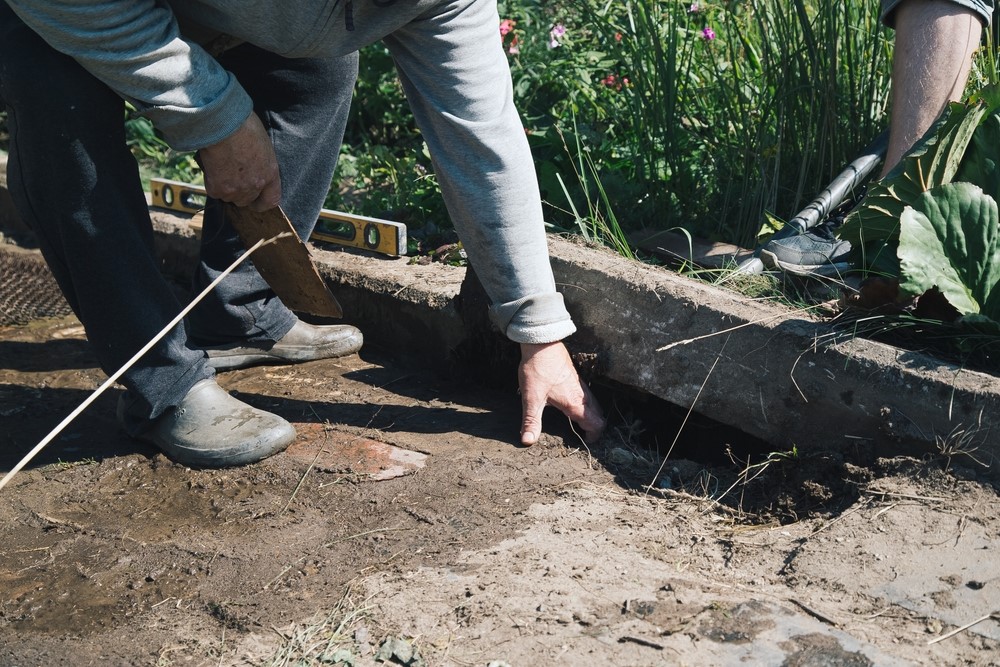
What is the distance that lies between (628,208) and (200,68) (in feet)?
4.80

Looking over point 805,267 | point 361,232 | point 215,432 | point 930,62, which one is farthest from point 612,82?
point 215,432

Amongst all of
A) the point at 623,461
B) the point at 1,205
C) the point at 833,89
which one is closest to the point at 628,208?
the point at 833,89

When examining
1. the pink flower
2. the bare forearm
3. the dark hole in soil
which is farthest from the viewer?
the pink flower

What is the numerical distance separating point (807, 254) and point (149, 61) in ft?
5.39

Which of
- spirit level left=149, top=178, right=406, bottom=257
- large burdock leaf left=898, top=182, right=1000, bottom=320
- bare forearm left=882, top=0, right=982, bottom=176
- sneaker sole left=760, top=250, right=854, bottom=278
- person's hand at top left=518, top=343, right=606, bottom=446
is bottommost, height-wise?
person's hand at top left=518, top=343, right=606, bottom=446

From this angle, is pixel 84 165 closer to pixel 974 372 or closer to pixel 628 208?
pixel 628 208

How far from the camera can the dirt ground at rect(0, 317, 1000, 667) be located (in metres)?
1.60

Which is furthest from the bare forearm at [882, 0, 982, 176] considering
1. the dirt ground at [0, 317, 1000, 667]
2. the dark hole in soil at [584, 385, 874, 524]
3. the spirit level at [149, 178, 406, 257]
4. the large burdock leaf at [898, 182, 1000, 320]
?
the spirit level at [149, 178, 406, 257]

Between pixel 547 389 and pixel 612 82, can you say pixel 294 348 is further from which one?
pixel 612 82

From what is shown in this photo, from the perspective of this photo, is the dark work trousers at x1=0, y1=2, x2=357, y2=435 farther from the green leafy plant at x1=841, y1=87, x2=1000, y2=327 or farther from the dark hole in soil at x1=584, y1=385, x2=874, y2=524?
the green leafy plant at x1=841, y1=87, x2=1000, y2=327

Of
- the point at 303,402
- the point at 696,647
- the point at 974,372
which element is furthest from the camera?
the point at 303,402

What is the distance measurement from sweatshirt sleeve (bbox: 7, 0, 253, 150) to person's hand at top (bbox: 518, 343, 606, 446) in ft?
2.74

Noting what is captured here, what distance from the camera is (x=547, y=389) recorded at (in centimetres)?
227

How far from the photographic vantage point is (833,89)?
2916 mm
